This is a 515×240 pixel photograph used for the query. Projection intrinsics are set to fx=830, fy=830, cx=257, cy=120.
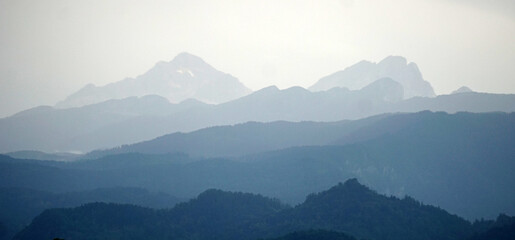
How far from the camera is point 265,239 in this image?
634 ft

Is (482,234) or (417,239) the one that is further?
(417,239)

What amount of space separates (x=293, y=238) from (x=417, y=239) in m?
34.8

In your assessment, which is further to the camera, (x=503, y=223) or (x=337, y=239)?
(x=503, y=223)

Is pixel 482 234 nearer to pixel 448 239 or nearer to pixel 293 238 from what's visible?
pixel 448 239

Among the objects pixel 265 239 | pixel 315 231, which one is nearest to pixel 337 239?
pixel 315 231

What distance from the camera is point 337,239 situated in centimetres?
17762

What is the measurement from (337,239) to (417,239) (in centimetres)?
3062

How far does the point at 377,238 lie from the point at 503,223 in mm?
29471

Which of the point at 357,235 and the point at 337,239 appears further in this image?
the point at 357,235

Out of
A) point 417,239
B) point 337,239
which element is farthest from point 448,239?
point 337,239

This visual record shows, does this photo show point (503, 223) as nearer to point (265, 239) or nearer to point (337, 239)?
point (337, 239)

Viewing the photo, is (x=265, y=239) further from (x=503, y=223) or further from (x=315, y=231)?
(x=503, y=223)

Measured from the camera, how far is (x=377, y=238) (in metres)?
200

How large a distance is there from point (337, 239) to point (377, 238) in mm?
25352
